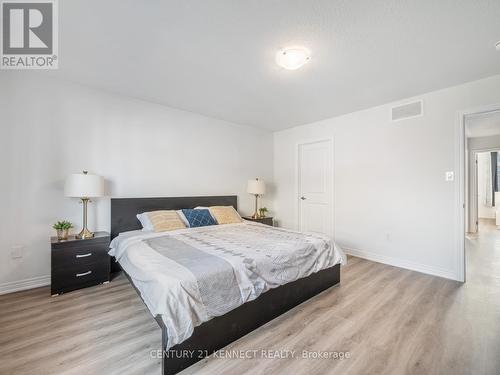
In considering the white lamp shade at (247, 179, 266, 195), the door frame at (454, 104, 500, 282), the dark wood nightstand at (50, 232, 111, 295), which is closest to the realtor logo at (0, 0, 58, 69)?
the dark wood nightstand at (50, 232, 111, 295)

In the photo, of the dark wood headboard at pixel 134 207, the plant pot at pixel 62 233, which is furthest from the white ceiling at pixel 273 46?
the plant pot at pixel 62 233

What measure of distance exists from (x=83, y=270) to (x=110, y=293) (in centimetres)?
42

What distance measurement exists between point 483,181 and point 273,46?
886 cm

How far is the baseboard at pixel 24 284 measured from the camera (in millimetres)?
2395

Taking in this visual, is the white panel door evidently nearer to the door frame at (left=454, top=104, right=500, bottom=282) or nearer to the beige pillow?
the door frame at (left=454, top=104, right=500, bottom=282)

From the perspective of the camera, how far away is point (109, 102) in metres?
3.05

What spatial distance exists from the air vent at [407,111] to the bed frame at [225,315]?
243 centimetres

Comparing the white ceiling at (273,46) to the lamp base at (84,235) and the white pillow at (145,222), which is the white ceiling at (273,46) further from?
the lamp base at (84,235)

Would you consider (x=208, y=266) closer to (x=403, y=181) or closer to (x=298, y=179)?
(x=403, y=181)

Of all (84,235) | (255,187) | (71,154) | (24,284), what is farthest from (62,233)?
(255,187)

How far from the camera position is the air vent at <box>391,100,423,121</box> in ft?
10.3

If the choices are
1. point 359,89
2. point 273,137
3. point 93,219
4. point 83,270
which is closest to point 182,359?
point 83,270

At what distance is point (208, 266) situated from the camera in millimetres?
1640

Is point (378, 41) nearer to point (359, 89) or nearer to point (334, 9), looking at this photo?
point (334, 9)
